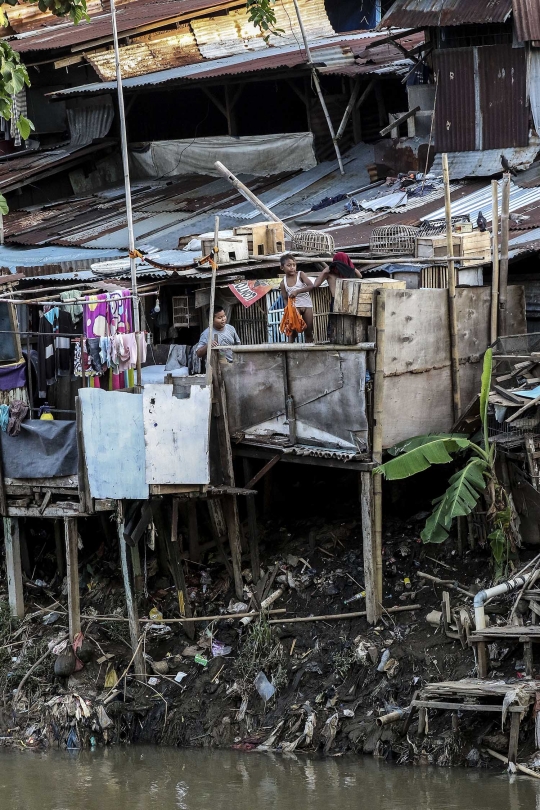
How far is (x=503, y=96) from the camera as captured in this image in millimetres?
16969

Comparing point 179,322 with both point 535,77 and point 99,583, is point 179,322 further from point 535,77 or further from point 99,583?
point 535,77

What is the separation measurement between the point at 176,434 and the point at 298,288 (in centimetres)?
223

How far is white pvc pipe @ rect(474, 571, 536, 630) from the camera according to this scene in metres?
11.2

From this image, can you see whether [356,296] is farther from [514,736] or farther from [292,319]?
[514,736]

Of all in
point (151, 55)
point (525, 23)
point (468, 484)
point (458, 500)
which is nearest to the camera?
point (458, 500)

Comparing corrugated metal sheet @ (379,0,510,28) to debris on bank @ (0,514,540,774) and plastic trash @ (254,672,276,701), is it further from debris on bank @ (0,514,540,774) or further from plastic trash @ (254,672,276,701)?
plastic trash @ (254,672,276,701)

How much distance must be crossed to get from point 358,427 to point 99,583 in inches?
141

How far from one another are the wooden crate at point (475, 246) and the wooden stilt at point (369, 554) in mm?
2718

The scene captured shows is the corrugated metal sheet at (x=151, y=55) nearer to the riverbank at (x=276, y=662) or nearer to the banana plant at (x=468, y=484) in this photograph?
the riverbank at (x=276, y=662)

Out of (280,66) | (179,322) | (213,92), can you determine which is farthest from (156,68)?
(179,322)

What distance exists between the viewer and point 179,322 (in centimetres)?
1491

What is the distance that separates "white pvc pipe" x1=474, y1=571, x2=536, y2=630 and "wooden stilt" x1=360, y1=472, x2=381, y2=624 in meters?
1.16

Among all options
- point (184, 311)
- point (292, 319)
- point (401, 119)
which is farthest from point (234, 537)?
point (401, 119)

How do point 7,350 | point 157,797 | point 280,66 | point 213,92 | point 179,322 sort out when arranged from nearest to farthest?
point 157,797 → point 7,350 → point 179,322 → point 280,66 → point 213,92
